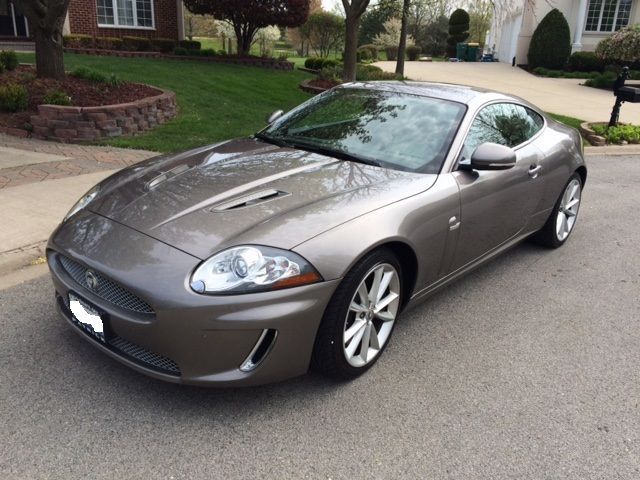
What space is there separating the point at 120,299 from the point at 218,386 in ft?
1.94

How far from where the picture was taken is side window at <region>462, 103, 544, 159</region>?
3.79 m

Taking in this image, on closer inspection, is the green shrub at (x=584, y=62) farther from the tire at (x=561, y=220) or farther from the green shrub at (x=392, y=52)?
the tire at (x=561, y=220)

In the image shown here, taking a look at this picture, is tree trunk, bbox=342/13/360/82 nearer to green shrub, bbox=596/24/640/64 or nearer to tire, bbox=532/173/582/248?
tire, bbox=532/173/582/248

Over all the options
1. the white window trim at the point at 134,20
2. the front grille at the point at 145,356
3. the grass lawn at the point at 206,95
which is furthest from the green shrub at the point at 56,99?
the white window trim at the point at 134,20

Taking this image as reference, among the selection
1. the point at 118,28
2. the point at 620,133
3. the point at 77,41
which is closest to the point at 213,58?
the point at 77,41

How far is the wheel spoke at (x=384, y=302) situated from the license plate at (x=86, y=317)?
1.37 metres

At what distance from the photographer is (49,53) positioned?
A: 8672mm

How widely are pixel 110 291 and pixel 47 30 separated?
7550 millimetres

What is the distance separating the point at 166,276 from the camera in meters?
2.44

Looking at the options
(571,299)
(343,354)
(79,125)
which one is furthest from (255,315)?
(79,125)

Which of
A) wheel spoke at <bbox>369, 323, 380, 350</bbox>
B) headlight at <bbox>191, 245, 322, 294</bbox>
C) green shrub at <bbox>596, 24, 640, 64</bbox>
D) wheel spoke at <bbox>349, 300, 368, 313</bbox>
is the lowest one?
wheel spoke at <bbox>369, 323, 380, 350</bbox>

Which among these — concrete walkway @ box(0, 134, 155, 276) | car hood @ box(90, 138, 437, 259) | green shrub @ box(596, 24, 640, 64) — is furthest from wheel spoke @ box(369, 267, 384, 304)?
green shrub @ box(596, 24, 640, 64)

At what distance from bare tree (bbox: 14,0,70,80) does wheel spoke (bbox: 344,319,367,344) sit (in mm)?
7845

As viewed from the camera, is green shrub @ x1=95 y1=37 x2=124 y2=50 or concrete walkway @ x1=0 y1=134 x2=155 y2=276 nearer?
concrete walkway @ x1=0 y1=134 x2=155 y2=276
